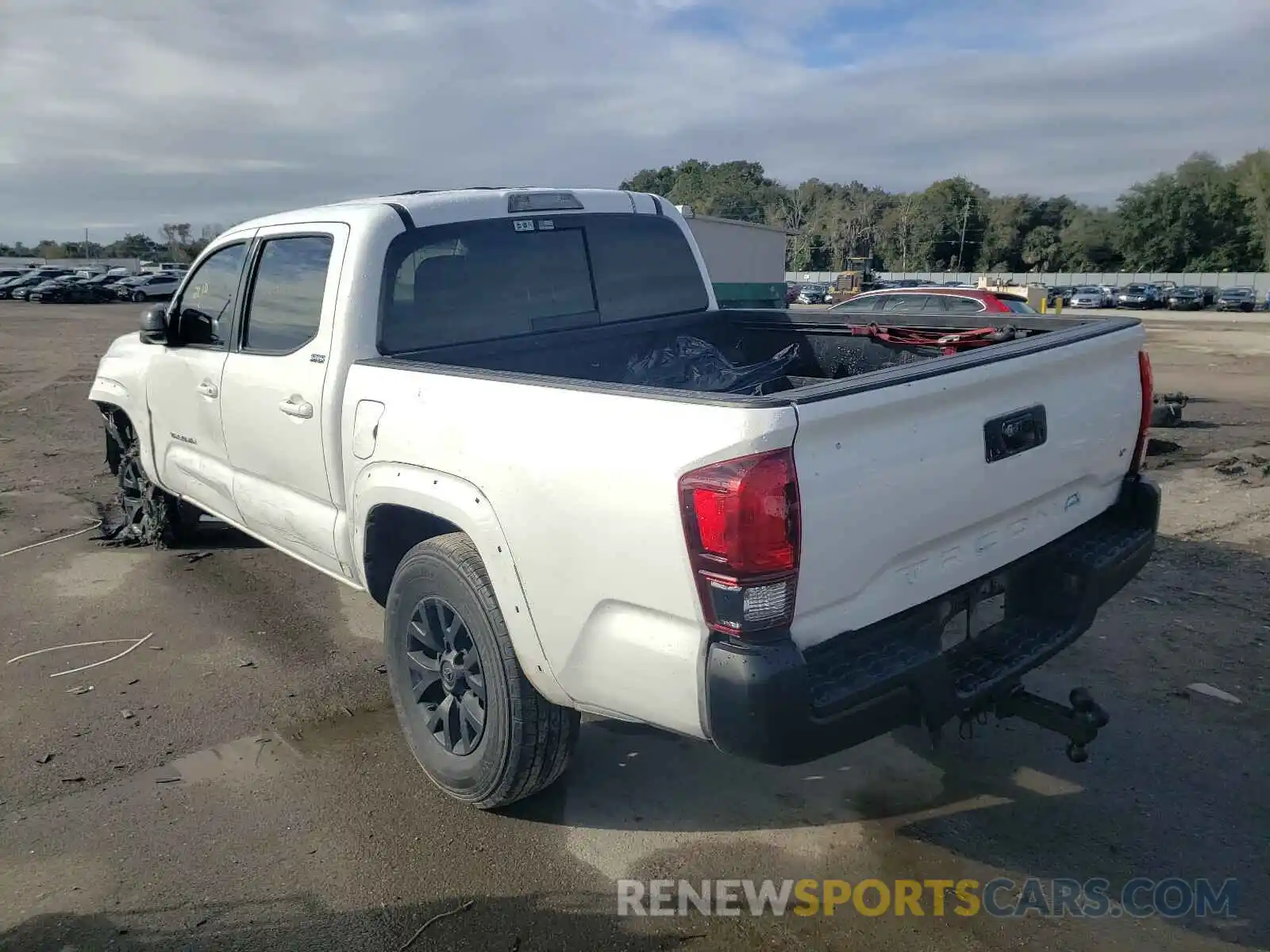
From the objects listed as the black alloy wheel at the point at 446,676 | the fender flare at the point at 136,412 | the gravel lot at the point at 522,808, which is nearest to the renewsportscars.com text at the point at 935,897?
the gravel lot at the point at 522,808

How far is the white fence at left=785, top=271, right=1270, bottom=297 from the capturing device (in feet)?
220

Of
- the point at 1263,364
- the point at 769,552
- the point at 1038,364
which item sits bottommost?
the point at 1263,364

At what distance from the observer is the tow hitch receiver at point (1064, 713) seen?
304 centimetres

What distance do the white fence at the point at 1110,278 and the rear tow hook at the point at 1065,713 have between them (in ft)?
213

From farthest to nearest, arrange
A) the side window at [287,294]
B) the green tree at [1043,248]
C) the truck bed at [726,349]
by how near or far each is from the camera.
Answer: the green tree at [1043,248]
the truck bed at [726,349]
the side window at [287,294]

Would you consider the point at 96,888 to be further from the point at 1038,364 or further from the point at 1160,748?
the point at 1160,748

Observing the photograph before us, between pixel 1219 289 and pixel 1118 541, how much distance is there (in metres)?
61.0

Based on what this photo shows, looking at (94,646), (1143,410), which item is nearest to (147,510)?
(94,646)

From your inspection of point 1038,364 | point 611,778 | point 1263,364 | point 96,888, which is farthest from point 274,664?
point 1263,364

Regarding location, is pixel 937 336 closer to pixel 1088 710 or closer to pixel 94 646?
pixel 1088 710

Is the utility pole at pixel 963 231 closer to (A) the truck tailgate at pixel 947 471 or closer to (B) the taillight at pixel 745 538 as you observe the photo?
(A) the truck tailgate at pixel 947 471

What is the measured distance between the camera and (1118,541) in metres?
3.46

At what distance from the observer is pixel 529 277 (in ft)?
13.8

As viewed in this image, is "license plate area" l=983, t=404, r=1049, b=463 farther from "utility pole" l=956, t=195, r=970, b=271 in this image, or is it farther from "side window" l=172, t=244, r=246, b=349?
"utility pole" l=956, t=195, r=970, b=271
